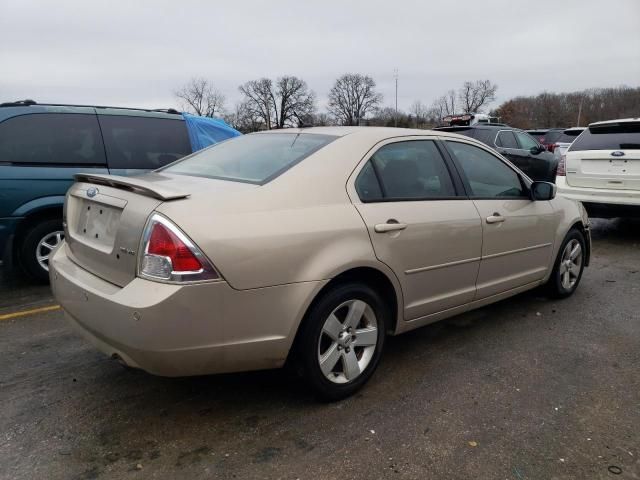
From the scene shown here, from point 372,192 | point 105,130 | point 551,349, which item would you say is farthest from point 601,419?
point 105,130

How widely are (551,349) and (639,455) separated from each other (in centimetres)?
127

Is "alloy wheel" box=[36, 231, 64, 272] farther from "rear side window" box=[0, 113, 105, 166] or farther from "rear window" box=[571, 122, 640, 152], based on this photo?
"rear window" box=[571, 122, 640, 152]

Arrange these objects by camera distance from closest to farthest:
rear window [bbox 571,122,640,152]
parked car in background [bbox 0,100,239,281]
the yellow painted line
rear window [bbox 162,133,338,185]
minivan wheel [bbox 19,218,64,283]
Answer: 1. rear window [bbox 162,133,338,185]
2. the yellow painted line
3. parked car in background [bbox 0,100,239,281]
4. minivan wheel [bbox 19,218,64,283]
5. rear window [bbox 571,122,640,152]

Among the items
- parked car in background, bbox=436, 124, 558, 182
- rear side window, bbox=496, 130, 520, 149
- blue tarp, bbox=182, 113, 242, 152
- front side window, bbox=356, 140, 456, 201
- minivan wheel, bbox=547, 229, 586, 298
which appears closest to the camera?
front side window, bbox=356, 140, 456, 201

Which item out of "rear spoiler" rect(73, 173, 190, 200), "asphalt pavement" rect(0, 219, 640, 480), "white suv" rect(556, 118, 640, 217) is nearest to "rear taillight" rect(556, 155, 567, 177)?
"white suv" rect(556, 118, 640, 217)

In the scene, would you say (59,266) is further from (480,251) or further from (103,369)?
(480,251)

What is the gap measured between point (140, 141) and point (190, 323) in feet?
13.5

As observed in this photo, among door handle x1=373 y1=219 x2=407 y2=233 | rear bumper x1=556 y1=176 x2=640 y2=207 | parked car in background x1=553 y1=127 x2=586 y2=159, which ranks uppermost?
door handle x1=373 y1=219 x2=407 y2=233

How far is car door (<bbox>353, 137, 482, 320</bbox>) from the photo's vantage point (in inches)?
117

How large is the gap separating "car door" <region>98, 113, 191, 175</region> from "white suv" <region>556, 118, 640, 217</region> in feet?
17.9

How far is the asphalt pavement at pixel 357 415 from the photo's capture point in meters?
2.33

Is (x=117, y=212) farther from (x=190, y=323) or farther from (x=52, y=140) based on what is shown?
(x=52, y=140)

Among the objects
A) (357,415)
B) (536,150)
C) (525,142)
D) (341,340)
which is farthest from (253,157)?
(525,142)

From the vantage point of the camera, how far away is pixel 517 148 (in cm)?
1131
